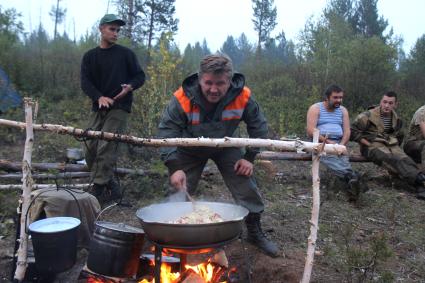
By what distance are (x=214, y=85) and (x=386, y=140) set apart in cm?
490

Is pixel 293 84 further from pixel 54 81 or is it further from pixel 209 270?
pixel 209 270

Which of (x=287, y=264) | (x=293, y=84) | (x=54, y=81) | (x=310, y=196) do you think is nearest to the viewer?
(x=287, y=264)

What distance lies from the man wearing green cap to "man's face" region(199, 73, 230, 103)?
2.07 m

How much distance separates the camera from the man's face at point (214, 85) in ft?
11.3

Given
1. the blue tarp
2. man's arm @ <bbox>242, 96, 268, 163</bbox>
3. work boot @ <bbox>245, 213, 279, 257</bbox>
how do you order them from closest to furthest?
1. man's arm @ <bbox>242, 96, 268, 163</bbox>
2. work boot @ <bbox>245, 213, 279, 257</bbox>
3. the blue tarp

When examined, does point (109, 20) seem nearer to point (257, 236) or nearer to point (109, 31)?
point (109, 31)

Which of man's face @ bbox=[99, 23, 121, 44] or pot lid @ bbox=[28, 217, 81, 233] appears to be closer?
pot lid @ bbox=[28, 217, 81, 233]

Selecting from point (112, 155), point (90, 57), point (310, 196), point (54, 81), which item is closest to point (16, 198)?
point (112, 155)

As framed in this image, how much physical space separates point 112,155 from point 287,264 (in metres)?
2.71

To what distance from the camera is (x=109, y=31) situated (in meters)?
5.34

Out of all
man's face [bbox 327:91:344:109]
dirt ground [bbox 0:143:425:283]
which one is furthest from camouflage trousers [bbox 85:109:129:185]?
man's face [bbox 327:91:344:109]

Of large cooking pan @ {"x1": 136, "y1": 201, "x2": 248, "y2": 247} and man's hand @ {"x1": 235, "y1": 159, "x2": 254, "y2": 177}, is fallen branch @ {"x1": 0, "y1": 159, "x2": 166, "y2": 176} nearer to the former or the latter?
man's hand @ {"x1": 235, "y1": 159, "x2": 254, "y2": 177}

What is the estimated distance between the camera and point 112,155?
210 inches

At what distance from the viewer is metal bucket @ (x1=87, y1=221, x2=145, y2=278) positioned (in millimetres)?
3229
